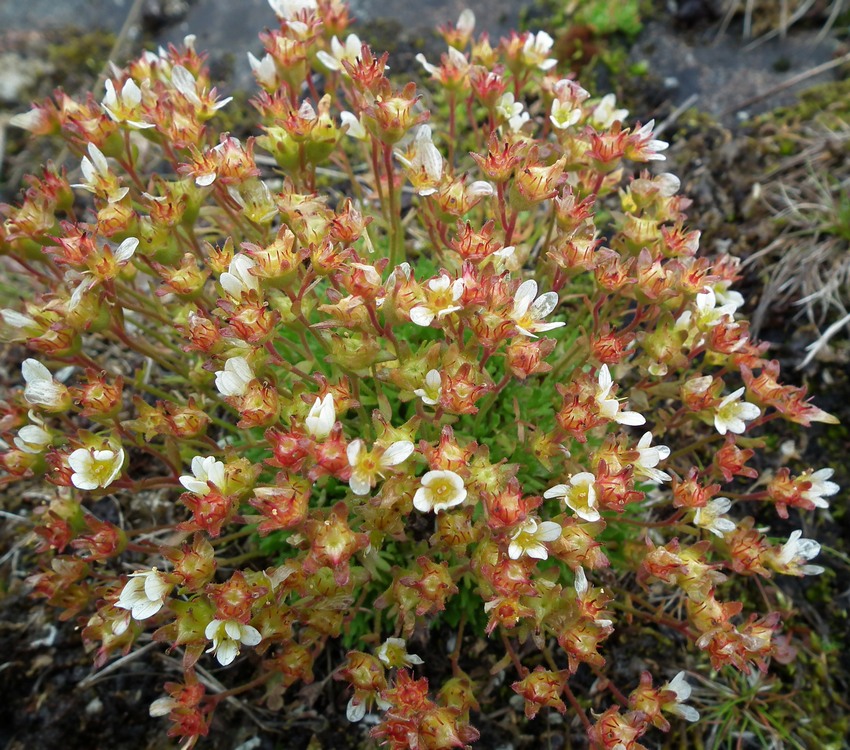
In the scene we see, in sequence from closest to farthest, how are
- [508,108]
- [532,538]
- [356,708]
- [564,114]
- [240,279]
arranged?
1. [532,538]
2. [240,279]
3. [356,708]
4. [564,114]
5. [508,108]

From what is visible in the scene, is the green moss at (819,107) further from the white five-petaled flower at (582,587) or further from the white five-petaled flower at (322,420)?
the white five-petaled flower at (322,420)

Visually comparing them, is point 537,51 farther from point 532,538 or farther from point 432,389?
point 532,538

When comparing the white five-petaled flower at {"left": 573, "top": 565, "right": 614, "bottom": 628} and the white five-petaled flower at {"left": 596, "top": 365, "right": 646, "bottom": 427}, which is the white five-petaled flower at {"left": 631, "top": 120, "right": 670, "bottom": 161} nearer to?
the white five-petaled flower at {"left": 596, "top": 365, "right": 646, "bottom": 427}

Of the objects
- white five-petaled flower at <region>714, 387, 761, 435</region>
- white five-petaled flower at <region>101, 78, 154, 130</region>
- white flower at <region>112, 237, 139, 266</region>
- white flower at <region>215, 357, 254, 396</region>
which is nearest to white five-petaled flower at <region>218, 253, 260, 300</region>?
white flower at <region>215, 357, 254, 396</region>

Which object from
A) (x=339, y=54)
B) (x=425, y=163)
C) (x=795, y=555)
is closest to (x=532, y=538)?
(x=795, y=555)

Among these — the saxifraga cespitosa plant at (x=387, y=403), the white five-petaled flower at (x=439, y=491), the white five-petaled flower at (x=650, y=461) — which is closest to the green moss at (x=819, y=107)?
the saxifraga cespitosa plant at (x=387, y=403)

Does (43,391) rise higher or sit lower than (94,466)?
higher
